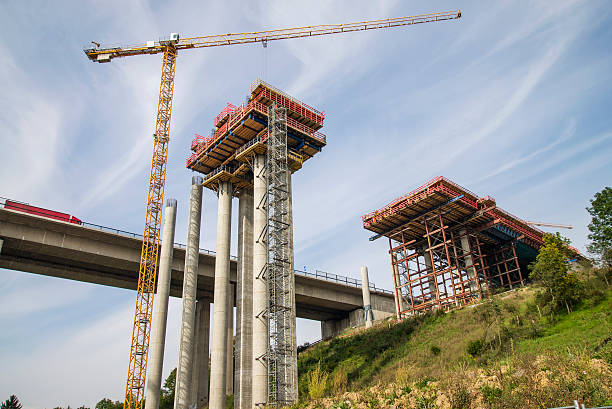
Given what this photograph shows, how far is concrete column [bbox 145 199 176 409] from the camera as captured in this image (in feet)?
155

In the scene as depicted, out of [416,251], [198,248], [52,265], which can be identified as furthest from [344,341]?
[52,265]

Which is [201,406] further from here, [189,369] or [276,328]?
[276,328]

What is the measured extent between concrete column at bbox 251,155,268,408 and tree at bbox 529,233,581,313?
23995 mm

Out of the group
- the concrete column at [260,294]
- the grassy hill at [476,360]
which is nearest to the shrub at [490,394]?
the grassy hill at [476,360]

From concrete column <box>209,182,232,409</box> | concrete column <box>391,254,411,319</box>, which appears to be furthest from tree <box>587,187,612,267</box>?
concrete column <box>209,182,232,409</box>

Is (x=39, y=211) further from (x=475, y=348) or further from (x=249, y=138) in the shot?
(x=475, y=348)

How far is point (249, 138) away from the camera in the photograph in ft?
175

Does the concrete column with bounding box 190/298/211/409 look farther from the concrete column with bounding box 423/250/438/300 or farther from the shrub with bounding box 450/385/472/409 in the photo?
the shrub with bounding box 450/385/472/409

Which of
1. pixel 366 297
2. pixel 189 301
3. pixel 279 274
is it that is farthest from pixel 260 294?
pixel 366 297

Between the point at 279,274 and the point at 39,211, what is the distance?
2533 cm

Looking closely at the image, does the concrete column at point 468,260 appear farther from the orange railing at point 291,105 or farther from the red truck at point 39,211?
the red truck at point 39,211

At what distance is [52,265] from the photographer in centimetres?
5281

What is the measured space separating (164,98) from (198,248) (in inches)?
976

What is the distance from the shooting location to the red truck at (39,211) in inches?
1817
